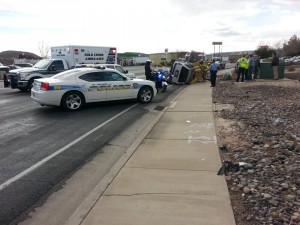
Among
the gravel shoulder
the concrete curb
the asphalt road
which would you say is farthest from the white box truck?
the concrete curb

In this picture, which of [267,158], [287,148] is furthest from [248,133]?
[267,158]

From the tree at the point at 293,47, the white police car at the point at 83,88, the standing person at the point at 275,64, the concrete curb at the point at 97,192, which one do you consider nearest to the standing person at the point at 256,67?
the standing person at the point at 275,64

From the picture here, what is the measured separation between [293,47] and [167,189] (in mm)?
98683

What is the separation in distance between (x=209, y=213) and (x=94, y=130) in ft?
18.6

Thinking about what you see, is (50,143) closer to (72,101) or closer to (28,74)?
(72,101)

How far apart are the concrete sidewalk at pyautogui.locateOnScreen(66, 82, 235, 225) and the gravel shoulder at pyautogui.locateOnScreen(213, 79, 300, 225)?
0.21 meters

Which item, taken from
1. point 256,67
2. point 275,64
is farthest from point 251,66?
point 275,64

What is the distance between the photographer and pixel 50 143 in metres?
7.89

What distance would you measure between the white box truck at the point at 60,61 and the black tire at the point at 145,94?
668 centimetres

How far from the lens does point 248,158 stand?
614 centimetres

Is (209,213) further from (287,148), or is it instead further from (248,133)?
(248,133)

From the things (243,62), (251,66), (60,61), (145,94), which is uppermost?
(60,61)

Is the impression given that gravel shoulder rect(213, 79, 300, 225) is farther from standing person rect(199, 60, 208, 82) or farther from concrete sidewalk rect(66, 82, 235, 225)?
standing person rect(199, 60, 208, 82)

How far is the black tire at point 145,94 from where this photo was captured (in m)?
14.6
